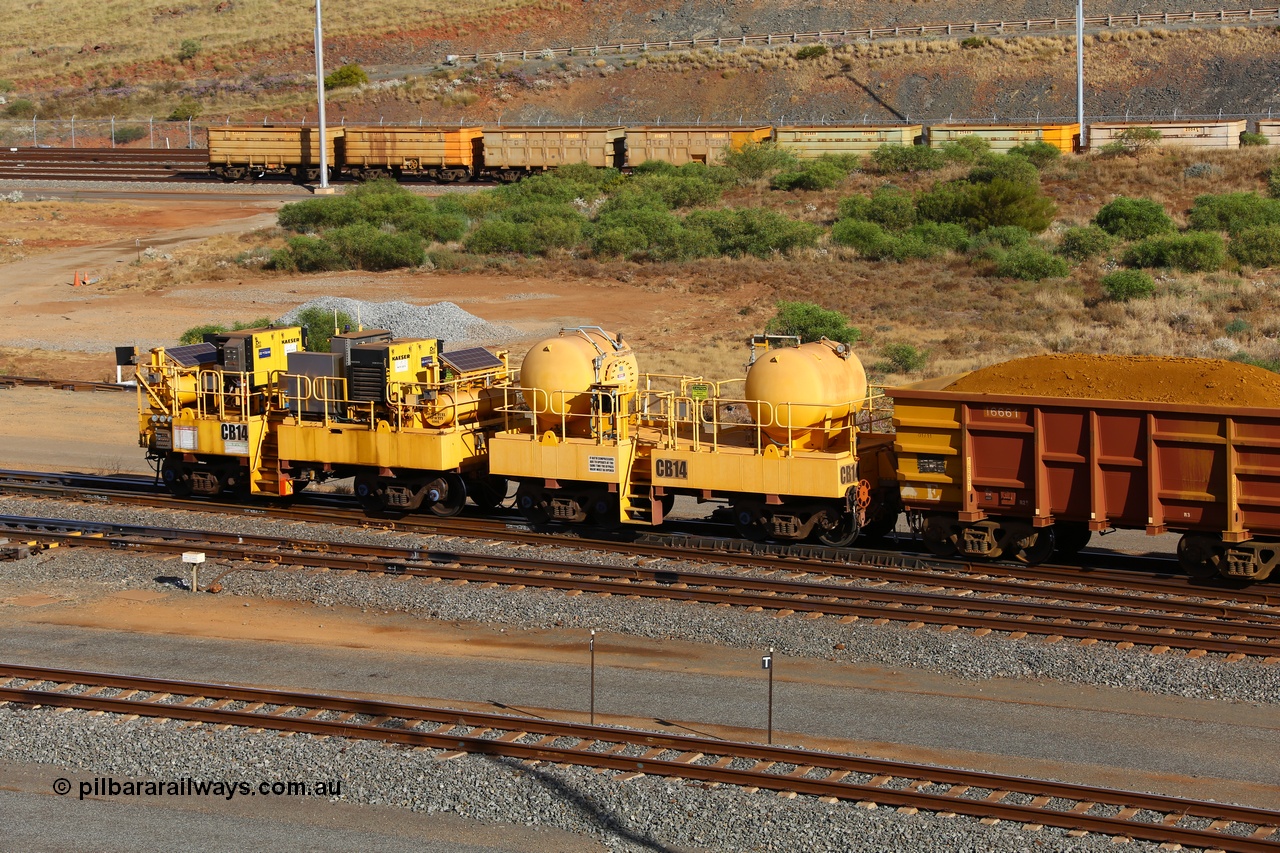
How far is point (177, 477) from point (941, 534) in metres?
12.9

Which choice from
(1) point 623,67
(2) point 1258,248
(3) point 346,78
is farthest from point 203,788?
(3) point 346,78

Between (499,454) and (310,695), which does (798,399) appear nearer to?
(499,454)

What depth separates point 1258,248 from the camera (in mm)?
44656

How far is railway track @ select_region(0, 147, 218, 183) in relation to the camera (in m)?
77.6

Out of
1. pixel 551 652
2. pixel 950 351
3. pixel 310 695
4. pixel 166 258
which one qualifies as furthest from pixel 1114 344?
Answer: pixel 166 258

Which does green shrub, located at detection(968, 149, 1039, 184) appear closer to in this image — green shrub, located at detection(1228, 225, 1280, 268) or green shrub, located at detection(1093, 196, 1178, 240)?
green shrub, located at detection(1093, 196, 1178, 240)

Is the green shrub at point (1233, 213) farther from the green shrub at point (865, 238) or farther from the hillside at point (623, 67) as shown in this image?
the hillside at point (623, 67)

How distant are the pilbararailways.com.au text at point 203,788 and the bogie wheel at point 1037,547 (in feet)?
34.6

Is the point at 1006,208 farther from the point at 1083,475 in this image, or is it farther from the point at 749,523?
the point at 1083,475

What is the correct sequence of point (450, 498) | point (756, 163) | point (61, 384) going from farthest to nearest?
point (756, 163), point (61, 384), point (450, 498)

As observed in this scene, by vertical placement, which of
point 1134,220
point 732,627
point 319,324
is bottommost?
point 732,627

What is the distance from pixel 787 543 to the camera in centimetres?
2114

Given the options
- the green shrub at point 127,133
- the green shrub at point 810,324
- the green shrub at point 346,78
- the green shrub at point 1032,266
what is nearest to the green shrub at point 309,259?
the green shrub at point 810,324

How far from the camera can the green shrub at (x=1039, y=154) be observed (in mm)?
63344
